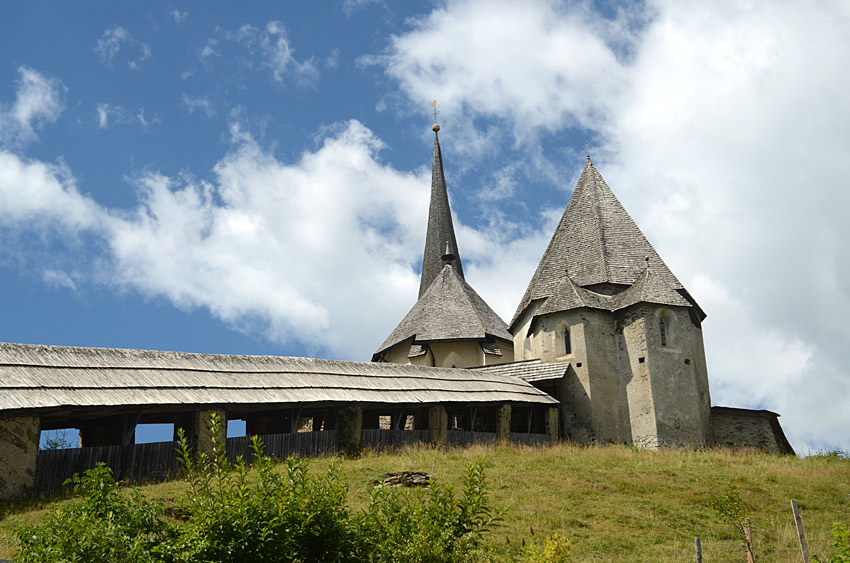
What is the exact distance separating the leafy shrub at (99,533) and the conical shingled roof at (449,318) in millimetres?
27468

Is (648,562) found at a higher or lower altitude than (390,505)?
lower

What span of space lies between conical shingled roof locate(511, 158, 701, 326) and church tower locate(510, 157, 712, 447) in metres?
0.05

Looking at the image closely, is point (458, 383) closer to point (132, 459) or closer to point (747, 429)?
point (747, 429)

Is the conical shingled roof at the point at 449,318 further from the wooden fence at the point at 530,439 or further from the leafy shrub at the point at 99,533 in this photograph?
the leafy shrub at the point at 99,533

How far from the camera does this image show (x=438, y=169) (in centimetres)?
5034

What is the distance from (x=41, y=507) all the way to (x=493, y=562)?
30.1 ft

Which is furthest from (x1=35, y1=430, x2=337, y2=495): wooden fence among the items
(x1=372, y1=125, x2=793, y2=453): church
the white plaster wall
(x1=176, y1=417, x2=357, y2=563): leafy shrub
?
(x1=372, y1=125, x2=793, y2=453): church

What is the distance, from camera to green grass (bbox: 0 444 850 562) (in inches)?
528

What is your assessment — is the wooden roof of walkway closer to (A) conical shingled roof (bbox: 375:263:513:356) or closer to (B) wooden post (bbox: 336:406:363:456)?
(B) wooden post (bbox: 336:406:363:456)

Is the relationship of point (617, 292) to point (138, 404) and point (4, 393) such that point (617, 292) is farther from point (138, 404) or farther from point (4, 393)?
point (4, 393)

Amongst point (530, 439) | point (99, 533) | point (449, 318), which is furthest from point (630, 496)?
point (449, 318)

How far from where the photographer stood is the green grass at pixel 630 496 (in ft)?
44.0

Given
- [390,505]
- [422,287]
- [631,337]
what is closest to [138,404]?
[390,505]

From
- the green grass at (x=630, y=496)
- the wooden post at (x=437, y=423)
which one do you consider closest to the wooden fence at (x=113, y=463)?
the green grass at (x=630, y=496)
